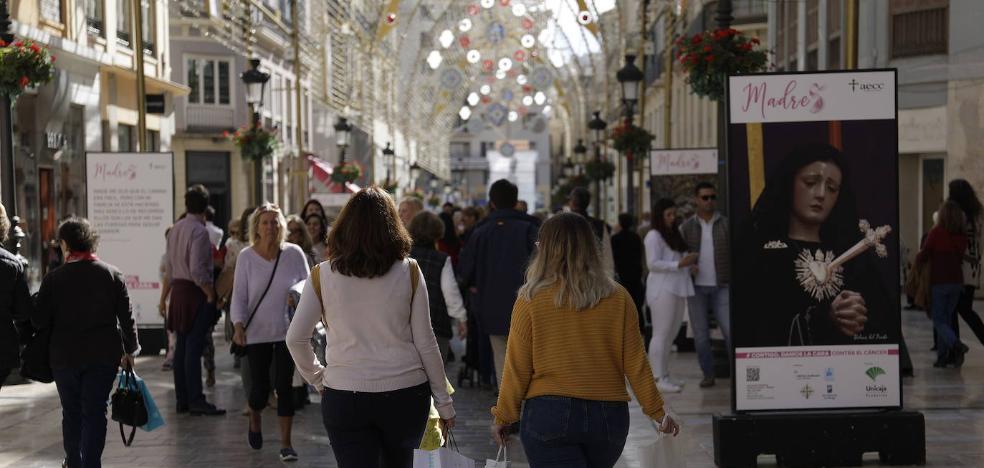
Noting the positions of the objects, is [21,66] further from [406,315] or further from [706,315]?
[406,315]

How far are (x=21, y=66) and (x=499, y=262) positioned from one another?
21.2 ft

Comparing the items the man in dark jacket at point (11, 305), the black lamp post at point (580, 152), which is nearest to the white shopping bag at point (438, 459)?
the man in dark jacket at point (11, 305)

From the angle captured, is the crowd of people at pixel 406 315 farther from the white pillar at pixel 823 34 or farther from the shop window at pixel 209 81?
the shop window at pixel 209 81

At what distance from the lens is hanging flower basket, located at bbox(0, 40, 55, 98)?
1439cm

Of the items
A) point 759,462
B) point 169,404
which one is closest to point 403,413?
point 759,462

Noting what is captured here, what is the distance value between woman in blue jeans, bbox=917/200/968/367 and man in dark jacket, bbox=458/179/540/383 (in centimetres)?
525

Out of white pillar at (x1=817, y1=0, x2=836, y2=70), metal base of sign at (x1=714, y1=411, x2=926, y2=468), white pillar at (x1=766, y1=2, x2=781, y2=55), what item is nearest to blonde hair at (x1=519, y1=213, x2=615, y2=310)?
metal base of sign at (x1=714, y1=411, x2=926, y2=468)

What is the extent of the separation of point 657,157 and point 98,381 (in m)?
13.8

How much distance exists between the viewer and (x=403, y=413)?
5.84m

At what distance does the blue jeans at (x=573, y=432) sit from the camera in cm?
543

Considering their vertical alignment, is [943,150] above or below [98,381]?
above

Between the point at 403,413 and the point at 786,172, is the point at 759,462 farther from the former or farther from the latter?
the point at 403,413

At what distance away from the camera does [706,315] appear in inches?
514

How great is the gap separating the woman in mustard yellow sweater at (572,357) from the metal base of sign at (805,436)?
3.11m
